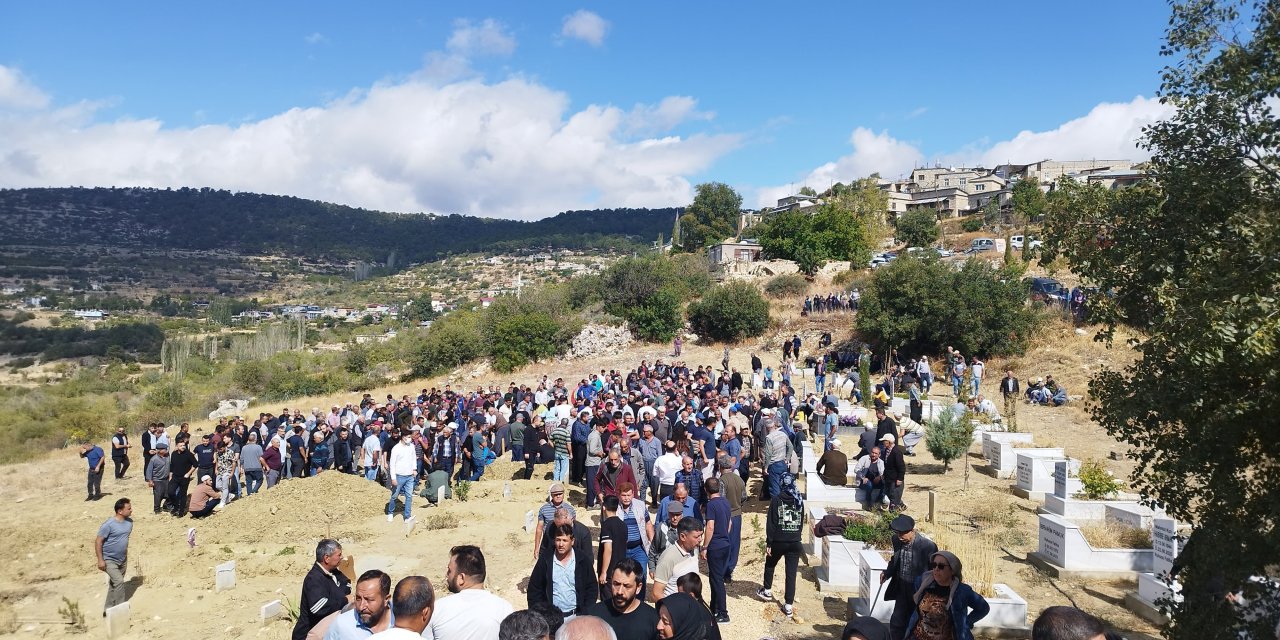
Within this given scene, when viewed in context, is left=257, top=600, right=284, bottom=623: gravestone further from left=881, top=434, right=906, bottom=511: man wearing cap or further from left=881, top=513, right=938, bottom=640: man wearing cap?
left=881, top=434, right=906, bottom=511: man wearing cap

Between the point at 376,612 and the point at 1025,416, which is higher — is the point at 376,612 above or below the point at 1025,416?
above

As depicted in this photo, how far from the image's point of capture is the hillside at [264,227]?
138 metres

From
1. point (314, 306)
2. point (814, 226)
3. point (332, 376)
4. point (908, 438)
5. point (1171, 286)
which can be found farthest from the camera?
point (314, 306)

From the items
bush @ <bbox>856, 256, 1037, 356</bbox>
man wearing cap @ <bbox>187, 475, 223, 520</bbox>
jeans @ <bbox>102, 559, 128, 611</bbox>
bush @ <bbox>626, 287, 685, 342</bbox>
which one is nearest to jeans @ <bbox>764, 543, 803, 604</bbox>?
jeans @ <bbox>102, 559, 128, 611</bbox>

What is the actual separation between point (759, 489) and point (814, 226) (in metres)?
44.9

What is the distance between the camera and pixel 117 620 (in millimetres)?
7500

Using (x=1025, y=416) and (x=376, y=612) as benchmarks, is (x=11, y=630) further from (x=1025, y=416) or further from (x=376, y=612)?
(x=1025, y=416)

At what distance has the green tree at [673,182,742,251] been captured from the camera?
8088cm

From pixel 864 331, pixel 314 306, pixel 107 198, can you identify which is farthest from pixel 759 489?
pixel 107 198

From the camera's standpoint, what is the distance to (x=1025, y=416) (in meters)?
19.9

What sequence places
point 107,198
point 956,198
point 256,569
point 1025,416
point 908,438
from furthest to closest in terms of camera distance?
point 107,198 → point 956,198 → point 1025,416 → point 908,438 → point 256,569

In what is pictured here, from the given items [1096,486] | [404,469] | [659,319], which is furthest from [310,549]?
[659,319]

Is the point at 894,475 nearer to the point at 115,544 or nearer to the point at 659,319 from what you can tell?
the point at 115,544

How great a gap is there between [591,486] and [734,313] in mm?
27850
